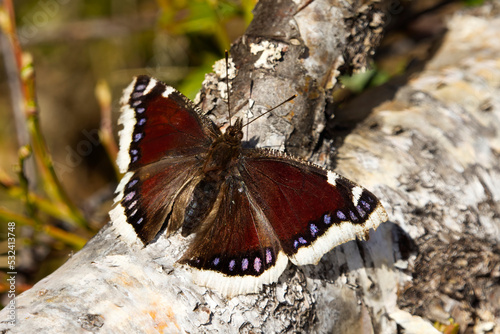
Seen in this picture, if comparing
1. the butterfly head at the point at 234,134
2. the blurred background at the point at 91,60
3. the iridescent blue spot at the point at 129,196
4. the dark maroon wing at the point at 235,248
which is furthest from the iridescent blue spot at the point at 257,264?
the blurred background at the point at 91,60

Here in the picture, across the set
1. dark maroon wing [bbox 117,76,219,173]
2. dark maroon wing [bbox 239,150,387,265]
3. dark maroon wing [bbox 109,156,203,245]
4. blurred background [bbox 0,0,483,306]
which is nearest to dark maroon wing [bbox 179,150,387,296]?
dark maroon wing [bbox 239,150,387,265]

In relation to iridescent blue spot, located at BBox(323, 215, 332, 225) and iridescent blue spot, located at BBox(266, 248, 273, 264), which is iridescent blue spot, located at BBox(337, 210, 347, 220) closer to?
iridescent blue spot, located at BBox(323, 215, 332, 225)

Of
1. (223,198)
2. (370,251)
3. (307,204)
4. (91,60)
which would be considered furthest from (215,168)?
(91,60)

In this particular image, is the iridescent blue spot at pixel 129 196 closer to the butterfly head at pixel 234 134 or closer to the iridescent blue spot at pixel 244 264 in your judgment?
the butterfly head at pixel 234 134

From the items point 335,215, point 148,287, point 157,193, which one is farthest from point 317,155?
point 148,287

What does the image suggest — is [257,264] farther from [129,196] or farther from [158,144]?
[158,144]
